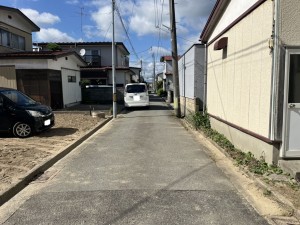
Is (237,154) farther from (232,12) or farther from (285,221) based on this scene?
(232,12)

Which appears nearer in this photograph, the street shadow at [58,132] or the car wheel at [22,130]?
the car wheel at [22,130]

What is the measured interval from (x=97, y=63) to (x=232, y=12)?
27154mm

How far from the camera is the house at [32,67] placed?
17688 millimetres

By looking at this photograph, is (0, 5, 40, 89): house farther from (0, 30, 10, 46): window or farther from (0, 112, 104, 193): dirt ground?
(0, 112, 104, 193): dirt ground

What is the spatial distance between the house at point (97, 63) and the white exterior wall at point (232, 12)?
2173 centimetres

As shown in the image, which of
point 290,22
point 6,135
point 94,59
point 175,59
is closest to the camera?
point 290,22

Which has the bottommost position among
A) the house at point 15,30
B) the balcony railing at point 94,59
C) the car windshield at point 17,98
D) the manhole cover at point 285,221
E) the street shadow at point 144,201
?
the manhole cover at point 285,221

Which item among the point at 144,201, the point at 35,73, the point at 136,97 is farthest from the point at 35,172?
the point at 136,97

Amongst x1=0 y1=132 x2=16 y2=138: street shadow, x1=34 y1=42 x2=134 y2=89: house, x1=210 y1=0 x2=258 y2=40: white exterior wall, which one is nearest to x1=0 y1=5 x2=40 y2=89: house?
x1=34 y1=42 x2=134 y2=89: house

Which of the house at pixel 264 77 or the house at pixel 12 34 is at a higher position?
the house at pixel 12 34

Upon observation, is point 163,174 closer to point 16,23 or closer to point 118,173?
point 118,173

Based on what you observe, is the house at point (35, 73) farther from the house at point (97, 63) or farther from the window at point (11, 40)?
the house at point (97, 63)

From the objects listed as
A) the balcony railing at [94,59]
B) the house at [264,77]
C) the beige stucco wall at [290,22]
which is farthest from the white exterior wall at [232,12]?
the balcony railing at [94,59]

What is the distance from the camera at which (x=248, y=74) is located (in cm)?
734
